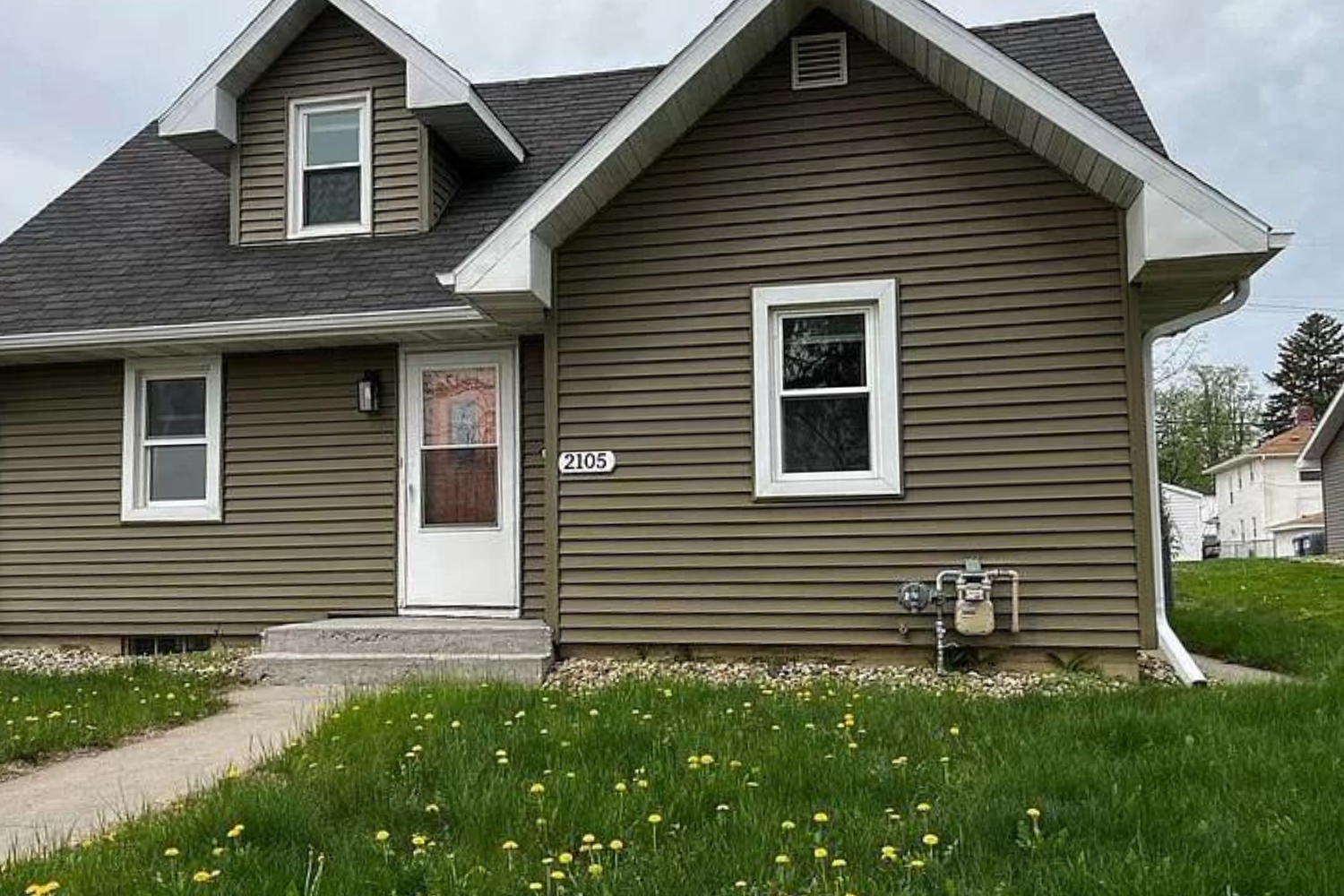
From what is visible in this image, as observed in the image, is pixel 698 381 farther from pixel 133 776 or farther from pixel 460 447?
pixel 133 776

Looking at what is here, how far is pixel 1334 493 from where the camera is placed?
96.9 ft

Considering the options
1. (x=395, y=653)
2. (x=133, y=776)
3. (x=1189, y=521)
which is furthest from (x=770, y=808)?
(x=1189, y=521)

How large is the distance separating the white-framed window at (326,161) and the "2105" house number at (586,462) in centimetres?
363

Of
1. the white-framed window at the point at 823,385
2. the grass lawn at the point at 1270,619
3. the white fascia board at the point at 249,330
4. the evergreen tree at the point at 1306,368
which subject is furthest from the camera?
the evergreen tree at the point at 1306,368

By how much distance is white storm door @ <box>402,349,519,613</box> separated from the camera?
8523 millimetres

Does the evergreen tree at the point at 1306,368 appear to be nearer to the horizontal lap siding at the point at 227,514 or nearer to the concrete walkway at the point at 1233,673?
the concrete walkway at the point at 1233,673

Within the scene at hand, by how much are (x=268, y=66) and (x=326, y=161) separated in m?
0.98

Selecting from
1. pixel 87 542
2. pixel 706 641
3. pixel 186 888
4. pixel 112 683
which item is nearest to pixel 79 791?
pixel 186 888

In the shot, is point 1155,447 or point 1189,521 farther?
point 1189,521

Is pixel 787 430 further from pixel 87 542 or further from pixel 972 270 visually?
pixel 87 542

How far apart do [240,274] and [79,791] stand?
568 centimetres

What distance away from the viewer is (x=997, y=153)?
7.05m

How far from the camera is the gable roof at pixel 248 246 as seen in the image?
28.4 ft

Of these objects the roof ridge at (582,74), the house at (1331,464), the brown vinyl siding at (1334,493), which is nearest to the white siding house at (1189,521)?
the house at (1331,464)
